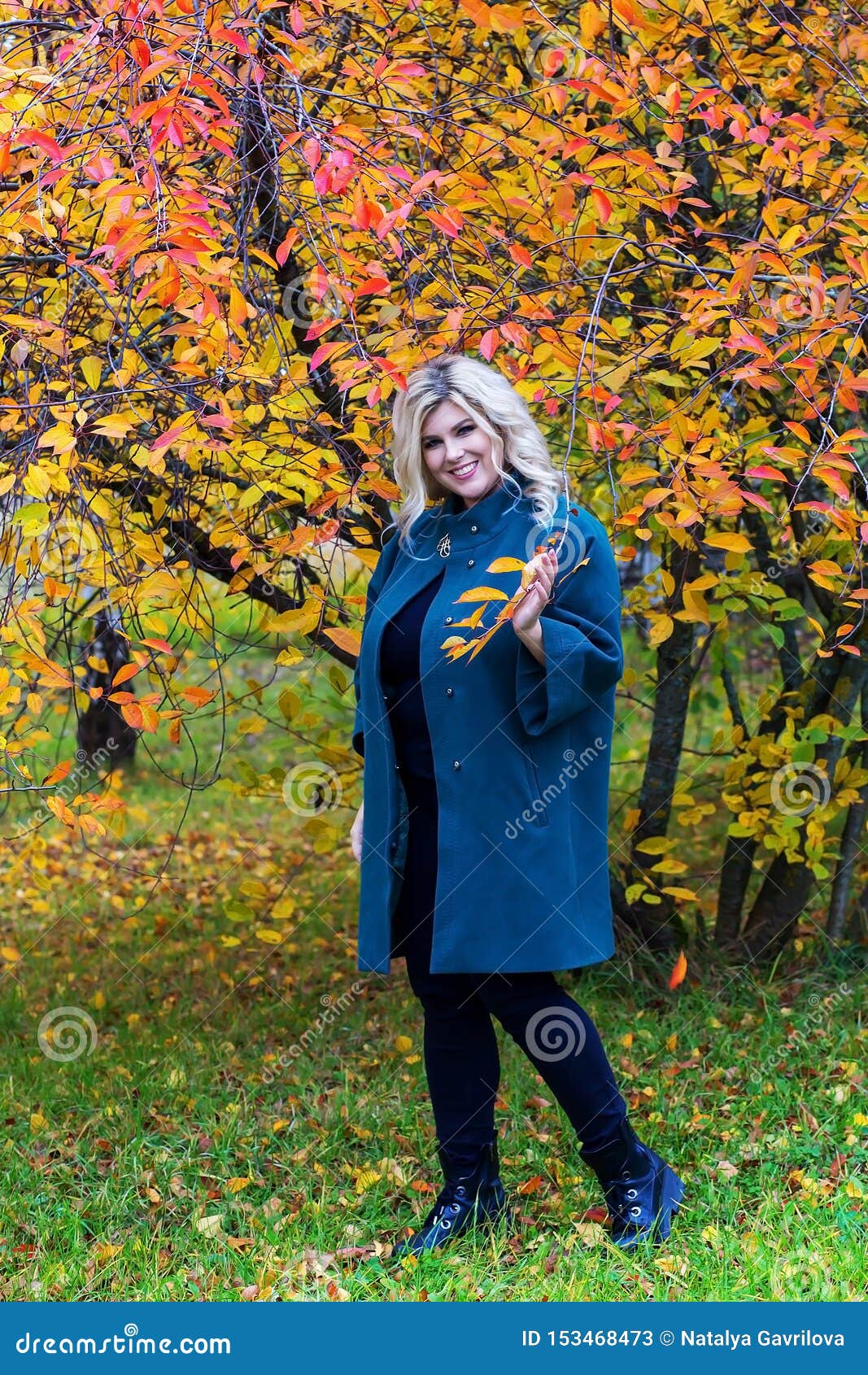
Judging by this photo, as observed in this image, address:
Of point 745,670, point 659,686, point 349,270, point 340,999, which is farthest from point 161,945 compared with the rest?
point 349,270

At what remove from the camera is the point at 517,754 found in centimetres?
236

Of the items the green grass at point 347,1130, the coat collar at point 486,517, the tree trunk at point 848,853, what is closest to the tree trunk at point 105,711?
the green grass at point 347,1130

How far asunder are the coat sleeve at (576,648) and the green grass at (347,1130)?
2.76 feet

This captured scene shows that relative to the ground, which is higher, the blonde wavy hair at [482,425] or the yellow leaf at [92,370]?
the yellow leaf at [92,370]

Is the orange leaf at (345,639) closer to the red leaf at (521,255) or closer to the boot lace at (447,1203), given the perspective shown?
the red leaf at (521,255)

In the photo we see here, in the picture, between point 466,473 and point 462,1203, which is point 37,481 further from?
point 462,1203

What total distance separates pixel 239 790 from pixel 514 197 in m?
1.67

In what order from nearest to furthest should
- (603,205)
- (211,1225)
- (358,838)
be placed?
1. (603,205)
2. (358,838)
3. (211,1225)

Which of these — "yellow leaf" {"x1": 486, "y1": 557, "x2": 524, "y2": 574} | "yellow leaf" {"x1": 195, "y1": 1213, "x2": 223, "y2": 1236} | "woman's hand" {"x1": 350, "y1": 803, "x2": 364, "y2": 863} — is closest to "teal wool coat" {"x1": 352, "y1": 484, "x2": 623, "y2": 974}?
"woman's hand" {"x1": 350, "y1": 803, "x2": 364, "y2": 863}

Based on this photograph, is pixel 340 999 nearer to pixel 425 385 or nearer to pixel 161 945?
pixel 161 945

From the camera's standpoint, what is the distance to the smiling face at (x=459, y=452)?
240cm

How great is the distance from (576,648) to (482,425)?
1.59 ft

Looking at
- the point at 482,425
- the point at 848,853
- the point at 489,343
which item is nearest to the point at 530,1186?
the point at 848,853

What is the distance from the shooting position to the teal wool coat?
7.62ft
